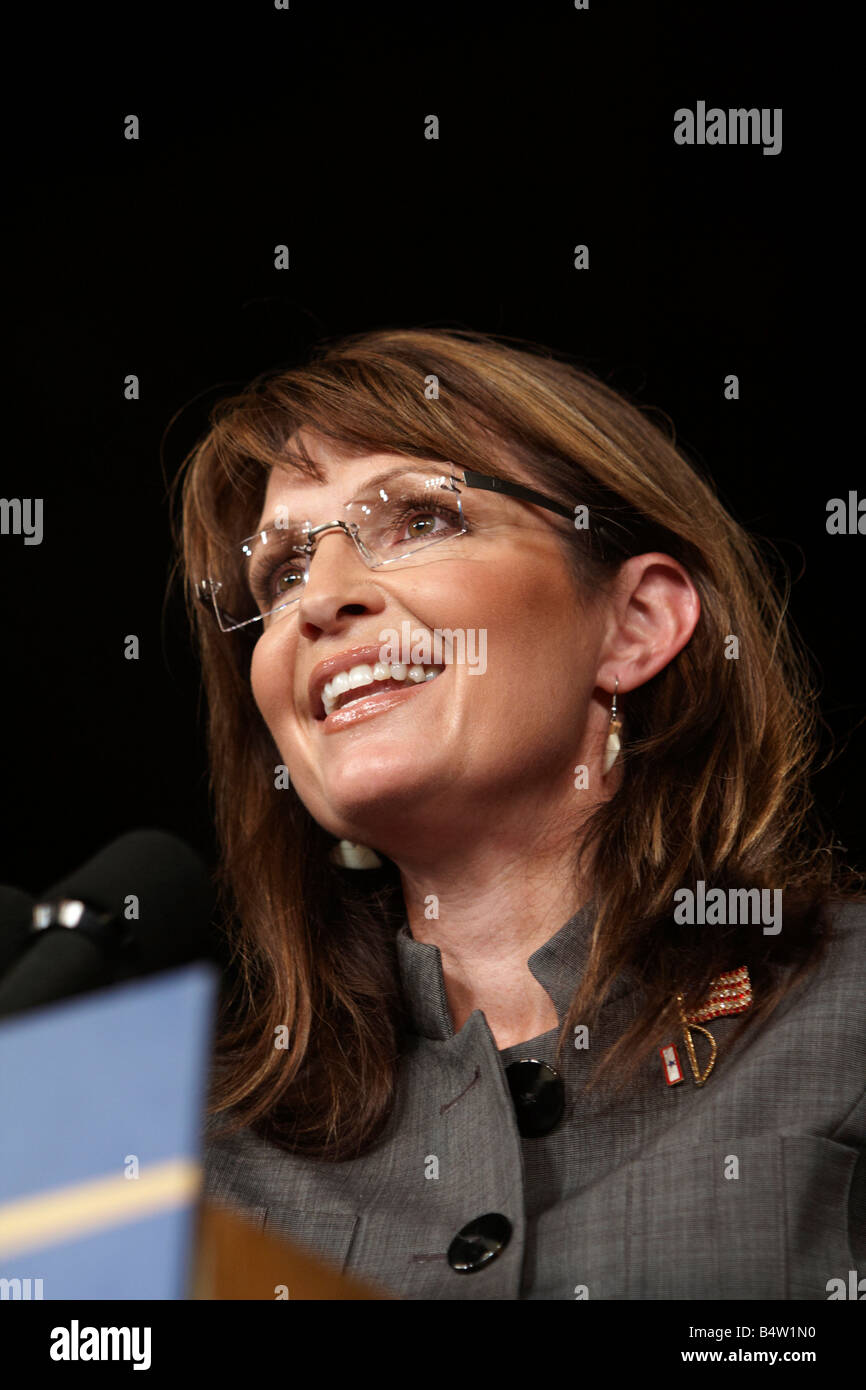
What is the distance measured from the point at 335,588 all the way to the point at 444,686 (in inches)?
6.4

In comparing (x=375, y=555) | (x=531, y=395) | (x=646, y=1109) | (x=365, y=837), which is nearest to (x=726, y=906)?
(x=646, y=1109)

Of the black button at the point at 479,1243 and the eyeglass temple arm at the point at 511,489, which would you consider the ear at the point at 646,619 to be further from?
the black button at the point at 479,1243

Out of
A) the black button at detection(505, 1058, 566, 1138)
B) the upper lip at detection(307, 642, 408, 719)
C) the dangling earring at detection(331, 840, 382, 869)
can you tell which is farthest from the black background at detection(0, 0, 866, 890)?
the black button at detection(505, 1058, 566, 1138)

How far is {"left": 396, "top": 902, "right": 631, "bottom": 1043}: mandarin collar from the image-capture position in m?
1.43

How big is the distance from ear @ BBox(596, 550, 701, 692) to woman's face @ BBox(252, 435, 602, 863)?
0.11 ft

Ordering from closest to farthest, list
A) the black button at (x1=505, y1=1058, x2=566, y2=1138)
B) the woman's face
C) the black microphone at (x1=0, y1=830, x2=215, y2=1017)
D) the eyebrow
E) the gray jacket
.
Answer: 1. the black microphone at (x1=0, y1=830, x2=215, y2=1017)
2. the gray jacket
3. the black button at (x1=505, y1=1058, x2=566, y2=1138)
4. the woman's face
5. the eyebrow

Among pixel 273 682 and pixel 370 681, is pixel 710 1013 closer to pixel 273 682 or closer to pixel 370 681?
pixel 370 681

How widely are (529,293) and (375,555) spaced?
545 mm

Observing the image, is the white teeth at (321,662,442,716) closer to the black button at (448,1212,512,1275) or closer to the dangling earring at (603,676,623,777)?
the dangling earring at (603,676,623,777)

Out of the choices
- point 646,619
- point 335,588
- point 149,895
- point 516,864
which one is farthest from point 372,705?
point 149,895

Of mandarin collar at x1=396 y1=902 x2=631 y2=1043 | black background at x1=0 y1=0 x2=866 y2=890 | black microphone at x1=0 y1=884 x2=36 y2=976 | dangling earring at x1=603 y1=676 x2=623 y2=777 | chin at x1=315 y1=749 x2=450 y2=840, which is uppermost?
black background at x1=0 y1=0 x2=866 y2=890

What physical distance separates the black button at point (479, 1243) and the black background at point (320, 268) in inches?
29.1

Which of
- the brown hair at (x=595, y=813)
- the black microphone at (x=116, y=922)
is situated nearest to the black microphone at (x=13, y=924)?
the black microphone at (x=116, y=922)
